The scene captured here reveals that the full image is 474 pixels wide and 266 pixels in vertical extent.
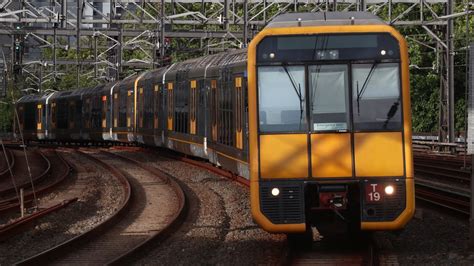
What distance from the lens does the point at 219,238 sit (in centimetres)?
1188

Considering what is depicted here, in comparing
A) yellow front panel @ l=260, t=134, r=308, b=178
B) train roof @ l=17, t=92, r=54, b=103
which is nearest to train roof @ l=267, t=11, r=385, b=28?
yellow front panel @ l=260, t=134, r=308, b=178

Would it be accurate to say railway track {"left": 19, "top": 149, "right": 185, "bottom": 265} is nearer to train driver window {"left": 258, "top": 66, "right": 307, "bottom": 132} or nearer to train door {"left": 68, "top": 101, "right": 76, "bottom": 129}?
train driver window {"left": 258, "top": 66, "right": 307, "bottom": 132}

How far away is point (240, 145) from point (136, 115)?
17.4 m

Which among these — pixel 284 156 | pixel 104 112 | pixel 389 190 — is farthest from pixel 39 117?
pixel 389 190

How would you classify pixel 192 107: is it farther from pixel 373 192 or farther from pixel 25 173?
pixel 373 192

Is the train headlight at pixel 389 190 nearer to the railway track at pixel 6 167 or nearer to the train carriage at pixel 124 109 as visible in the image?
the railway track at pixel 6 167

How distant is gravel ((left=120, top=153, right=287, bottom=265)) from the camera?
405 inches

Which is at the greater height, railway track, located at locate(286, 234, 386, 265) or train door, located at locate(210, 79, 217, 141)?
train door, located at locate(210, 79, 217, 141)

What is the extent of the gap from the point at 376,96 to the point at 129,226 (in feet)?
16.5

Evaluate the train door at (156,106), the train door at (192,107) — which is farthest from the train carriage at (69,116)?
the train door at (192,107)

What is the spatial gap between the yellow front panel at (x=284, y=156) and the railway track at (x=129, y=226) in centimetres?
199

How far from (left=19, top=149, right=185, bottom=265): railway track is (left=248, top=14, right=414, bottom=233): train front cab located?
209cm

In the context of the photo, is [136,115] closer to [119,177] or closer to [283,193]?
[119,177]

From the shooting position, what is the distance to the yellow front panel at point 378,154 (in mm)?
10102
